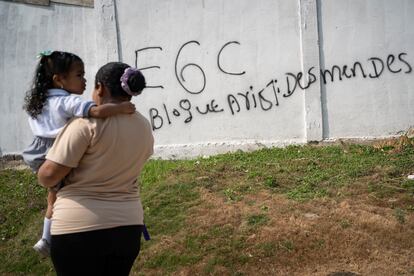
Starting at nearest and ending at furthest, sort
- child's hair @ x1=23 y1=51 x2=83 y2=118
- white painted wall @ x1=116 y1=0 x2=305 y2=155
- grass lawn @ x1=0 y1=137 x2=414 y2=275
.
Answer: child's hair @ x1=23 y1=51 x2=83 y2=118 → grass lawn @ x1=0 y1=137 x2=414 y2=275 → white painted wall @ x1=116 y1=0 x2=305 y2=155

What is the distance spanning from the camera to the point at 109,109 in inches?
88.1

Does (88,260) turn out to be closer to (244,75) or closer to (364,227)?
(364,227)

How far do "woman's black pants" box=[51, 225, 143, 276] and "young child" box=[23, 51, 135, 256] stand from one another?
284 millimetres

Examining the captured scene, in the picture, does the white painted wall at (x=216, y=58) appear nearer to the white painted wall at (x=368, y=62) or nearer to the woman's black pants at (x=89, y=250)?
the white painted wall at (x=368, y=62)

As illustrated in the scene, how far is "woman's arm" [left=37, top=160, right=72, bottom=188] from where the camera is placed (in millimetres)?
2190

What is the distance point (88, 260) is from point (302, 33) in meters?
5.57

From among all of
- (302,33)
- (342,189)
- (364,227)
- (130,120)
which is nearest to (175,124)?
(302,33)

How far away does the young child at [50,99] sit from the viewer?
2391 mm

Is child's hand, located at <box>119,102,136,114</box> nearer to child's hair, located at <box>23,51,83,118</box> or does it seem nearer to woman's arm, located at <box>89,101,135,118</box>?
woman's arm, located at <box>89,101,135,118</box>

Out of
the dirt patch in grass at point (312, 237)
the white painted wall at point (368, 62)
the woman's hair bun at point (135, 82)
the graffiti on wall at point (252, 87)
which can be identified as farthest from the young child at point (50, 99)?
the white painted wall at point (368, 62)

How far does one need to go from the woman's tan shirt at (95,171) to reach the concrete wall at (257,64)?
5143 millimetres

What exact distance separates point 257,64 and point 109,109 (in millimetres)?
5258

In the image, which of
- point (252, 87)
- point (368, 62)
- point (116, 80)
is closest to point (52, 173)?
point (116, 80)

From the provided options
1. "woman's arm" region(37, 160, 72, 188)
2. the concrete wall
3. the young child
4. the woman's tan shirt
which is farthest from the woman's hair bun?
the concrete wall
